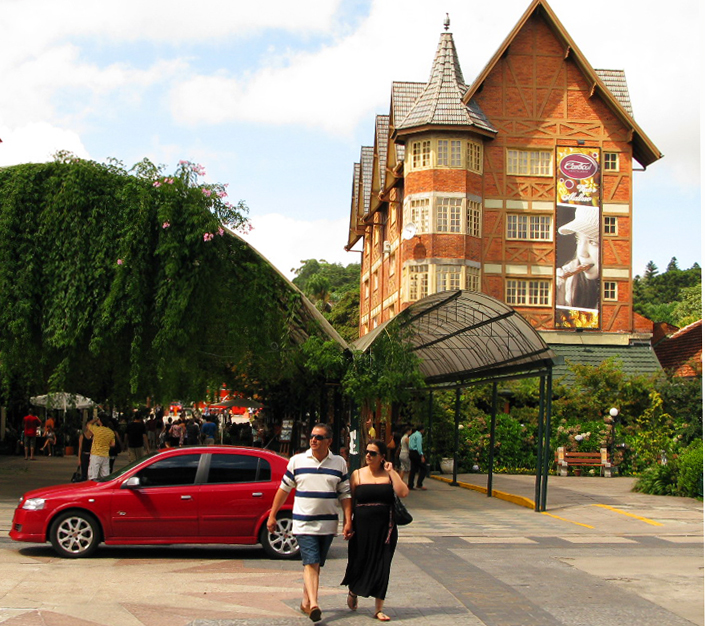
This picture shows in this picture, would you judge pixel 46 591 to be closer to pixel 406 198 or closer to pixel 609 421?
pixel 609 421

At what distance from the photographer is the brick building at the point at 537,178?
39.9 meters

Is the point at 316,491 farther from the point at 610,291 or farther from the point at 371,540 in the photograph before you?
the point at 610,291

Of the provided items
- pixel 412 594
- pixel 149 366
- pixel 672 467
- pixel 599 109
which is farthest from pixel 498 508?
pixel 599 109

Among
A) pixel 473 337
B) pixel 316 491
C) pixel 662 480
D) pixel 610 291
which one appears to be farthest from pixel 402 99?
pixel 316 491

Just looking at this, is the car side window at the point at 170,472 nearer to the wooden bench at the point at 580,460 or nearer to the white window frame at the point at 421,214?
the wooden bench at the point at 580,460

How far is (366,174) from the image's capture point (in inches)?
2093

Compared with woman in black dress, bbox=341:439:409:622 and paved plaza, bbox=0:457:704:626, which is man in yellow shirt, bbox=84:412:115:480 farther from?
woman in black dress, bbox=341:439:409:622

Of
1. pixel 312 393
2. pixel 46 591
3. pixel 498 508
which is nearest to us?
pixel 46 591

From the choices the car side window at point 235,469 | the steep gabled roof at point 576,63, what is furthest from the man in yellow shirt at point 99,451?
the steep gabled roof at point 576,63

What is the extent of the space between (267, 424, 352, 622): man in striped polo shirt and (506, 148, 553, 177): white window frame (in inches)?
1325

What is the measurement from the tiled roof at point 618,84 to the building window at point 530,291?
9.31 m

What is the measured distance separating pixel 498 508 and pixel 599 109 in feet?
84.7

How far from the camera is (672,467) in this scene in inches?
936

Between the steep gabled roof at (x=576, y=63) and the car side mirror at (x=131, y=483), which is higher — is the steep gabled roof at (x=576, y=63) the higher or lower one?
the higher one
